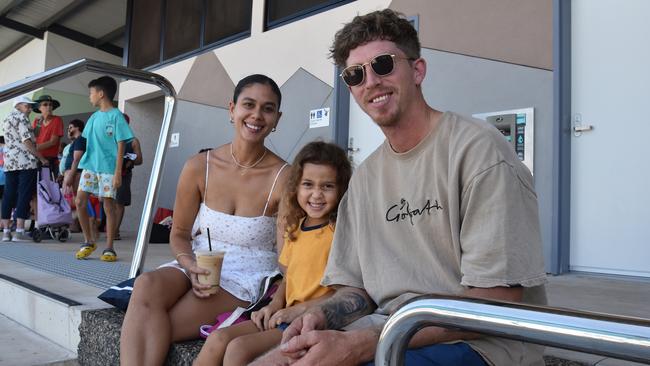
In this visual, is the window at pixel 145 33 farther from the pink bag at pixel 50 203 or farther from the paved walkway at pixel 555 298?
the paved walkway at pixel 555 298

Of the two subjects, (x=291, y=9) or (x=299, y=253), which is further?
(x=291, y=9)

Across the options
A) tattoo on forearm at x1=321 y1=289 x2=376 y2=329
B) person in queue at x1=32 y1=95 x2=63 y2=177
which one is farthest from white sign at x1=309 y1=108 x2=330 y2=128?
tattoo on forearm at x1=321 y1=289 x2=376 y2=329

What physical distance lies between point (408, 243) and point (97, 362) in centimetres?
169

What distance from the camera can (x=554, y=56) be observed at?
3740mm

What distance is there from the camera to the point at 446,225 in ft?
4.44

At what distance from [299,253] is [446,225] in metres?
0.73

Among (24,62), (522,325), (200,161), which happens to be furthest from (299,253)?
(24,62)

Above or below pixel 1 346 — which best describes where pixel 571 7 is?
above

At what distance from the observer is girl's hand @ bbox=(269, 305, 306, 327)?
1.71 m

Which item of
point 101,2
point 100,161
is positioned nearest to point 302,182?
point 100,161

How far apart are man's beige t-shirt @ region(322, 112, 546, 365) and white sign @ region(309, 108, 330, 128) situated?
3.79m

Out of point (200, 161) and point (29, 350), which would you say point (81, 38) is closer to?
point (29, 350)

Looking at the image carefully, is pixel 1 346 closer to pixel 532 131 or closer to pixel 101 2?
pixel 532 131

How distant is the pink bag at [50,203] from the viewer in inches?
246
